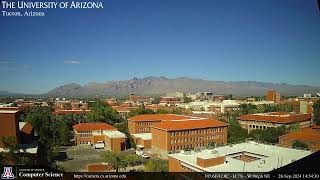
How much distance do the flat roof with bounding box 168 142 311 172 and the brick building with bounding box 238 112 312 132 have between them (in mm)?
2024

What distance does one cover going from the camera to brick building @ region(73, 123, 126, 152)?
6.23m

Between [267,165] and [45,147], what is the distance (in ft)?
12.4

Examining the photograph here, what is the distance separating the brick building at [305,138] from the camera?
5.35 m

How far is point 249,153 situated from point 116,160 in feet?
6.48

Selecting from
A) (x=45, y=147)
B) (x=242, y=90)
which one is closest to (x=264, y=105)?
(x=242, y=90)

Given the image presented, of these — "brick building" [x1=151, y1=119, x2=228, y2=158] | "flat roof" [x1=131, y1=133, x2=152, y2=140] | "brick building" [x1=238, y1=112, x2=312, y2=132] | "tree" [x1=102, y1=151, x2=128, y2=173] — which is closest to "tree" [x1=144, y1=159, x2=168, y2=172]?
"tree" [x1=102, y1=151, x2=128, y2=173]

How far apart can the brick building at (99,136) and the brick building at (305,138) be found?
2.95 meters

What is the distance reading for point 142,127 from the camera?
7.35 meters

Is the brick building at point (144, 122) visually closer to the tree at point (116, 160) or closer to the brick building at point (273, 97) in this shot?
the tree at point (116, 160)

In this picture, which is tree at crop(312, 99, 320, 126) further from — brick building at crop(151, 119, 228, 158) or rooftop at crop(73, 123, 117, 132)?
rooftop at crop(73, 123, 117, 132)

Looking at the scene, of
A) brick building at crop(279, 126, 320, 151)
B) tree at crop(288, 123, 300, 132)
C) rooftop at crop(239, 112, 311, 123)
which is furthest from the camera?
rooftop at crop(239, 112, 311, 123)

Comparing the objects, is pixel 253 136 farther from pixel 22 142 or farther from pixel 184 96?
pixel 22 142

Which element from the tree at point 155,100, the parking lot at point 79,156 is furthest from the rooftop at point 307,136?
the tree at point 155,100

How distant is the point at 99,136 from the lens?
6340 mm
